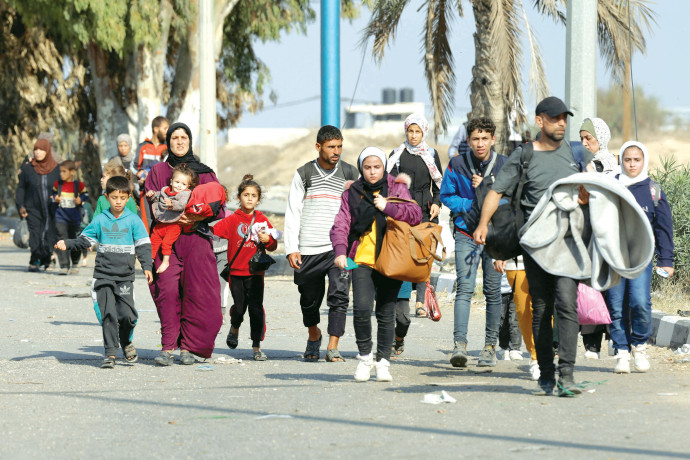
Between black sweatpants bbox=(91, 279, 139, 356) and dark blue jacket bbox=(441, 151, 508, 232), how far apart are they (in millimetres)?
2456

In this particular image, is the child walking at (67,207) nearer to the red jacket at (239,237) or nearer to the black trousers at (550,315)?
the red jacket at (239,237)

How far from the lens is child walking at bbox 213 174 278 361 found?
952 cm

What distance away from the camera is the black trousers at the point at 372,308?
26.5 feet

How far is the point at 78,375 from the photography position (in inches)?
336

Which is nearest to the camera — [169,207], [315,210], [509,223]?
[509,223]

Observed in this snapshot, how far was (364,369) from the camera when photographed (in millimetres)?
8047

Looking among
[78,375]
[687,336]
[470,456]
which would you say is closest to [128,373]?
[78,375]

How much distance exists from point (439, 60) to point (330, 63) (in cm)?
227

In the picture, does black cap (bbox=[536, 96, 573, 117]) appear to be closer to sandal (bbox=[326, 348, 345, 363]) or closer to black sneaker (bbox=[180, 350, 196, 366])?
sandal (bbox=[326, 348, 345, 363])

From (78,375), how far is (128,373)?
349 mm

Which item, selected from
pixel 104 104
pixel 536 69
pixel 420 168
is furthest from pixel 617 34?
pixel 104 104

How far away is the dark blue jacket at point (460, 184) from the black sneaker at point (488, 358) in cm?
88

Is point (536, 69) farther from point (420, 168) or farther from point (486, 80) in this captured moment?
point (420, 168)

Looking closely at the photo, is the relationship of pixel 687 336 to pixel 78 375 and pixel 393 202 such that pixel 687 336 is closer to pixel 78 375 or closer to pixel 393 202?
pixel 393 202
